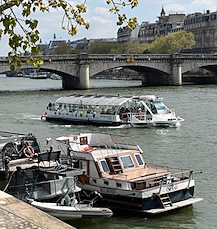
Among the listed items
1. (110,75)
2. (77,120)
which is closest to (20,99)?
(77,120)

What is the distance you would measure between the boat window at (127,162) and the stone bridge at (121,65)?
5447 centimetres

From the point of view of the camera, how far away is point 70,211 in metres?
15.3

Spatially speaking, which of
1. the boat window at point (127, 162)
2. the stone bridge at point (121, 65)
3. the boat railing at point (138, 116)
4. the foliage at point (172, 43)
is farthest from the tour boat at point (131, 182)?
the foliage at point (172, 43)

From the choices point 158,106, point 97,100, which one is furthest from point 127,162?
point 97,100

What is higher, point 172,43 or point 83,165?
point 172,43

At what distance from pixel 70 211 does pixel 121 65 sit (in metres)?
65.5

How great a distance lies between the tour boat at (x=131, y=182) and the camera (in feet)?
53.2

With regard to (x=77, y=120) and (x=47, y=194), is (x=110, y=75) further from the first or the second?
(x=47, y=194)

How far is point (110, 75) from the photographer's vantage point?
136375 mm

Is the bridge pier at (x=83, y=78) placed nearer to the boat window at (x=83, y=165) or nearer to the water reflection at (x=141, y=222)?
the boat window at (x=83, y=165)

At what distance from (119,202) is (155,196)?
1.07 meters

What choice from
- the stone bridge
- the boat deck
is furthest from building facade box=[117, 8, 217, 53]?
the boat deck

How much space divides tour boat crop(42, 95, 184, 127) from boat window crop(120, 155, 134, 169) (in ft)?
61.5

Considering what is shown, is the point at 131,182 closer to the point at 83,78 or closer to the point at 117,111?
the point at 117,111
